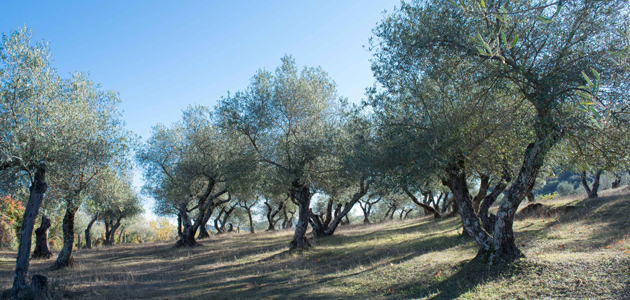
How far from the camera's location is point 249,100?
20609 millimetres

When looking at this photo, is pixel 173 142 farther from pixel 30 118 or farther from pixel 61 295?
pixel 61 295

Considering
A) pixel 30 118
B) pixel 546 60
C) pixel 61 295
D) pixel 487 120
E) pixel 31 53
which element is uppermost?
pixel 31 53

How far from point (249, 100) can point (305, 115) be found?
11.7ft

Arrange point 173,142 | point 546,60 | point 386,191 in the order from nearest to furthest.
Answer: point 546,60 < point 386,191 < point 173,142

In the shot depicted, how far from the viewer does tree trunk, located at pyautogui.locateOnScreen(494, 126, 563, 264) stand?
32.9 feet

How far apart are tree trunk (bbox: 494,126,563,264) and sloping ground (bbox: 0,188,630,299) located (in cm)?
55

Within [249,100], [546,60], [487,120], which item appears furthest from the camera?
[249,100]

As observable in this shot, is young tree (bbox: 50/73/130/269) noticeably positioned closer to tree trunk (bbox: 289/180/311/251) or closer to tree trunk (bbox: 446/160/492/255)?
tree trunk (bbox: 289/180/311/251)

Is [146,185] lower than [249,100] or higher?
lower

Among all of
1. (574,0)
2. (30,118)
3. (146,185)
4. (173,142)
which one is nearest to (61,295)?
(30,118)

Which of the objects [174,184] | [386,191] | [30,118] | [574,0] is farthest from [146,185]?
[574,0]

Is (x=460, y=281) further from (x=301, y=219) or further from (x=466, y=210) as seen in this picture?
(x=301, y=219)

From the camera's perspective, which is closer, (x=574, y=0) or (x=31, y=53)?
(x=574, y=0)

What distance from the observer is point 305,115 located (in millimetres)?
20625
